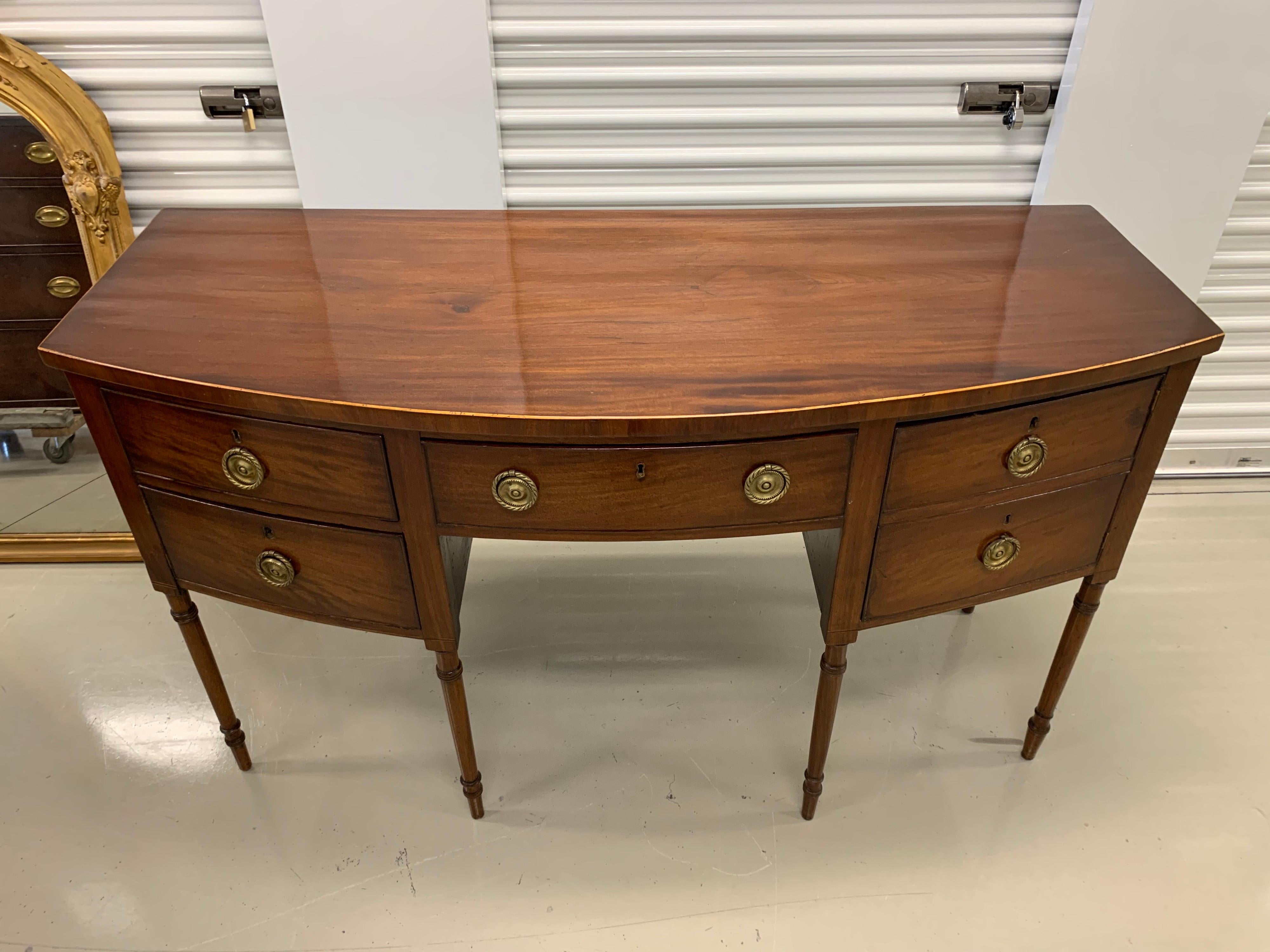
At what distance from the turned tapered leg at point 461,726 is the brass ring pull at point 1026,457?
0.85 meters

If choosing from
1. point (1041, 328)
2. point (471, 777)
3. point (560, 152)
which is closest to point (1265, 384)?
point (1041, 328)

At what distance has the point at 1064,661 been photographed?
1.59m

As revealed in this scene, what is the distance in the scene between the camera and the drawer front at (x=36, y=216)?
1.82 m

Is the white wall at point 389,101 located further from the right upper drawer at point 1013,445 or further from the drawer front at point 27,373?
the right upper drawer at point 1013,445

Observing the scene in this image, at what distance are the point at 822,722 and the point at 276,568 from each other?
89cm

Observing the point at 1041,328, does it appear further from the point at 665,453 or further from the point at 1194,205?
the point at 1194,205

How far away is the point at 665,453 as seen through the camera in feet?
3.73

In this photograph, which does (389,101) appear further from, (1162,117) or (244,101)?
(1162,117)

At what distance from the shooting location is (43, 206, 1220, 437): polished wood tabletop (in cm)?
110

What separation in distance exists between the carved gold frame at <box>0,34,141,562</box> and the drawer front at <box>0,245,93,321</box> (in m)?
0.04

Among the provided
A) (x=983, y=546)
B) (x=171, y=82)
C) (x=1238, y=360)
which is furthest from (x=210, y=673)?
(x=1238, y=360)

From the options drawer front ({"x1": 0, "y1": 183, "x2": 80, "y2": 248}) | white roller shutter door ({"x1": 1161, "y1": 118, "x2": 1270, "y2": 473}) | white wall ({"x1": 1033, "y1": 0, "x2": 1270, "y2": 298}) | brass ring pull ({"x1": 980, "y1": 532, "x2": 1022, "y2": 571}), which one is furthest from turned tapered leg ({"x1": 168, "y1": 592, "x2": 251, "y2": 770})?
white roller shutter door ({"x1": 1161, "y1": 118, "x2": 1270, "y2": 473})

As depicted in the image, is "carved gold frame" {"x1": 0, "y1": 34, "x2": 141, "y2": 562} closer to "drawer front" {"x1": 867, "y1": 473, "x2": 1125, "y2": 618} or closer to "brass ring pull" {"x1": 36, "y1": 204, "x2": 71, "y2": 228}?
"brass ring pull" {"x1": 36, "y1": 204, "x2": 71, "y2": 228}

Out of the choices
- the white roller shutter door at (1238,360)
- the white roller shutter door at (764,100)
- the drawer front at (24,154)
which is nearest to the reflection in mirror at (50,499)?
the drawer front at (24,154)
